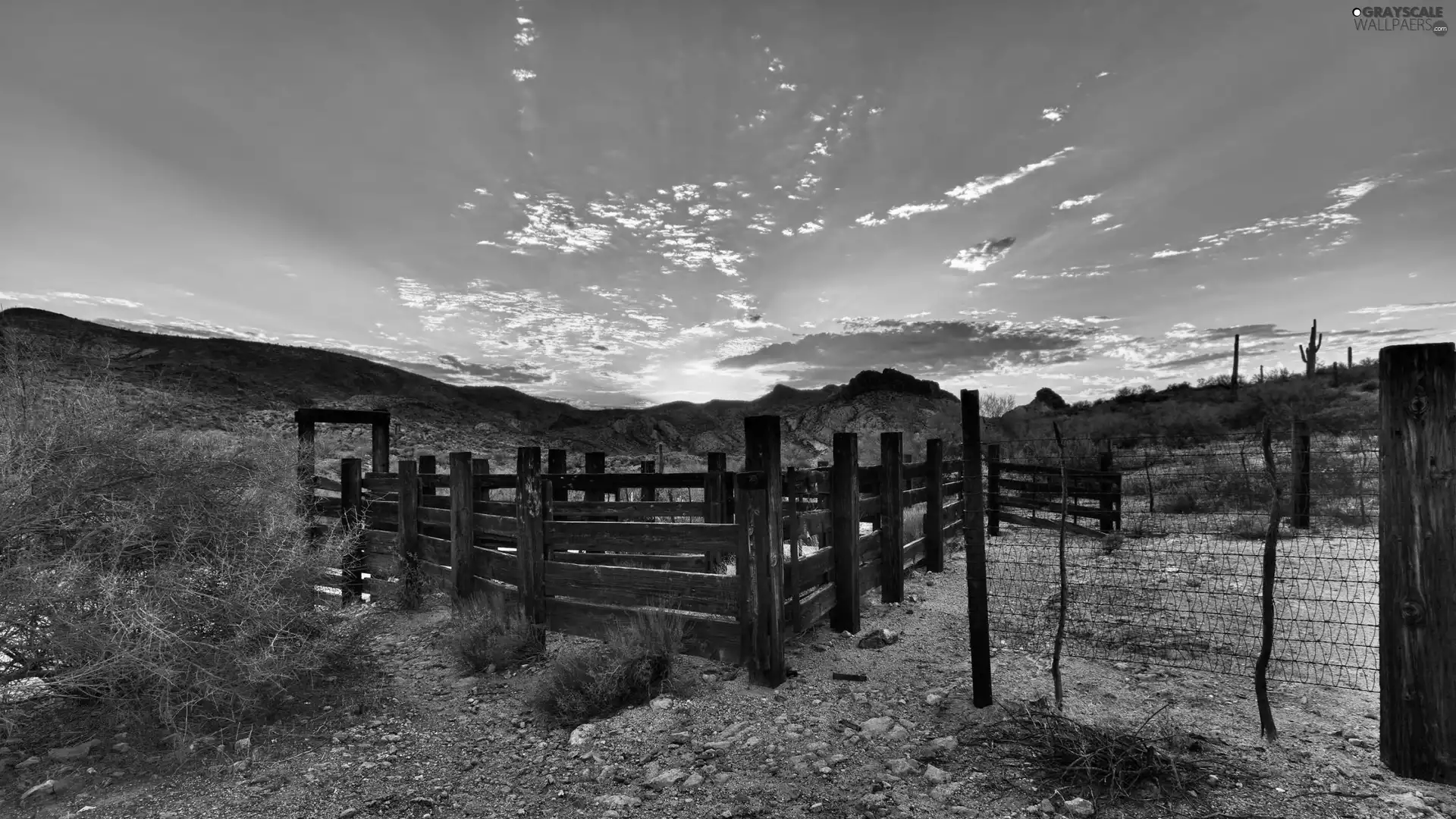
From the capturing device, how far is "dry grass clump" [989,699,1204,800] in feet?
11.4

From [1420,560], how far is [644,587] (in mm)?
5027

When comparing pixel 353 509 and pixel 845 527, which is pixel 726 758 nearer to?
pixel 845 527

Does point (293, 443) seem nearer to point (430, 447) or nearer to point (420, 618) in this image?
point (420, 618)

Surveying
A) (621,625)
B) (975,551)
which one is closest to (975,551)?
(975,551)

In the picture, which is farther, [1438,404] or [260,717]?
[260,717]

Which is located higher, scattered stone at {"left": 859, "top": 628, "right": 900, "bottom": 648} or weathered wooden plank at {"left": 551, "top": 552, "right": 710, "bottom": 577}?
weathered wooden plank at {"left": 551, "top": 552, "right": 710, "bottom": 577}

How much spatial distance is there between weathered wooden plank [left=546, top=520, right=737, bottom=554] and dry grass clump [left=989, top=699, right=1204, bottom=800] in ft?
7.99

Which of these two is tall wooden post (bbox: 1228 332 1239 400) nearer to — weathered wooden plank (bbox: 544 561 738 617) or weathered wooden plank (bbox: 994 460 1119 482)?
weathered wooden plank (bbox: 994 460 1119 482)

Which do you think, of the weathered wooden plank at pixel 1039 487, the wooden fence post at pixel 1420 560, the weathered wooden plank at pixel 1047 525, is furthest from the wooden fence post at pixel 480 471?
the weathered wooden plank at pixel 1039 487

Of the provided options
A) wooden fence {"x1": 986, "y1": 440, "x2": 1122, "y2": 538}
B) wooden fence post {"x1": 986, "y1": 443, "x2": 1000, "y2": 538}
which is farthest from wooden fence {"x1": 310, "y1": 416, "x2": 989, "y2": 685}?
wooden fence post {"x1": 986, "y1": 443, "x2": 1000, "y2": 538}

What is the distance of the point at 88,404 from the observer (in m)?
5.48

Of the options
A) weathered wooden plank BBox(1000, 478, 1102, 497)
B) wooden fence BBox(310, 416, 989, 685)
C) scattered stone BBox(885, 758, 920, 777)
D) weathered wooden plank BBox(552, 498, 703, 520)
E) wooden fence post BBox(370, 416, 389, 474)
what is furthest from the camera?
weathered wooden plank BBox(1000, 478, 1102, 497)

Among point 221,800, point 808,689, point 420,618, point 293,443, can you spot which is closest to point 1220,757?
point 808,689

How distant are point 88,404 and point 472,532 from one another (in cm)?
342
